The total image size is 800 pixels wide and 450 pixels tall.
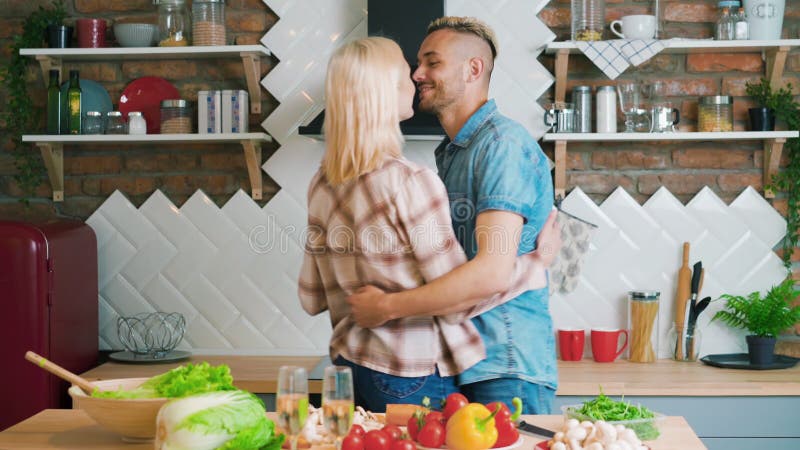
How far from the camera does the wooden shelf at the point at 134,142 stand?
3.58 metres

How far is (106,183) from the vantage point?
3.88m

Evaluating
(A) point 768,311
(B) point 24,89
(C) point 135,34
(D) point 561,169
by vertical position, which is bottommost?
(A) point 768,311

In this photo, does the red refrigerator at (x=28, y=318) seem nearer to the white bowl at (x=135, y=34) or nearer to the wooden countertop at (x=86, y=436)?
the white bowl at (x=135, y=34)

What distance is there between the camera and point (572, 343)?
3.60 m

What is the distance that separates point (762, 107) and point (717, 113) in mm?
185

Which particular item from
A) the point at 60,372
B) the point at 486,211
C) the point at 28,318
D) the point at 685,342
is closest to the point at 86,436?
the point at 60,372

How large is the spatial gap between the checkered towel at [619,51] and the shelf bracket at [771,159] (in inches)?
23.6

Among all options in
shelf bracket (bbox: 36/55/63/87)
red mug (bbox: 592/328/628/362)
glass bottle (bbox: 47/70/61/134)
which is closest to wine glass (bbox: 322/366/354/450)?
red mug (bbox: 592/328/628/362)

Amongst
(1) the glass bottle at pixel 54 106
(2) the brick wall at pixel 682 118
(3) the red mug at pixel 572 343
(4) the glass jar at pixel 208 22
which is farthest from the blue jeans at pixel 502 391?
(1) the glass bottle at pixel 54 106

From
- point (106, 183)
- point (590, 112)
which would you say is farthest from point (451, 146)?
point (106, 183)

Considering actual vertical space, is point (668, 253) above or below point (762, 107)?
below

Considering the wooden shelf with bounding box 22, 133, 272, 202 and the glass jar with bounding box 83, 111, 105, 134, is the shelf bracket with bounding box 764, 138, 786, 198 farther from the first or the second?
the glass jar with bounding box 83, 111, 105, 134

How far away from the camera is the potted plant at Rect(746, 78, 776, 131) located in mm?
3555

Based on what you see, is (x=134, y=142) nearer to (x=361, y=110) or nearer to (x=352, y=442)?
(x=361, y=110)
